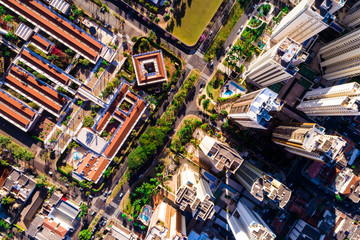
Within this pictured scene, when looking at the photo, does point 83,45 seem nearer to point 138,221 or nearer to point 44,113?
point 44,113

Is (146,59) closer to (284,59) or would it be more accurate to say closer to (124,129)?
(124,129)

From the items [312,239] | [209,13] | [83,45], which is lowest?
[312,239]

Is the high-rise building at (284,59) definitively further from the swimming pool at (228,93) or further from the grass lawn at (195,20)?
the grass lawn at (195,20)

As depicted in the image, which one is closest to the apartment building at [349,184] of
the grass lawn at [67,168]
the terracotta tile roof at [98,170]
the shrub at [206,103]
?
the shrub at [206,103]

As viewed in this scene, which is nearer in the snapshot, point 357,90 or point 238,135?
point 357,90

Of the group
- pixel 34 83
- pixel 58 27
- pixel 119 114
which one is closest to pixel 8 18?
pixel 58 27

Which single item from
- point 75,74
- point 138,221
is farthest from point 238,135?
point 75,74
